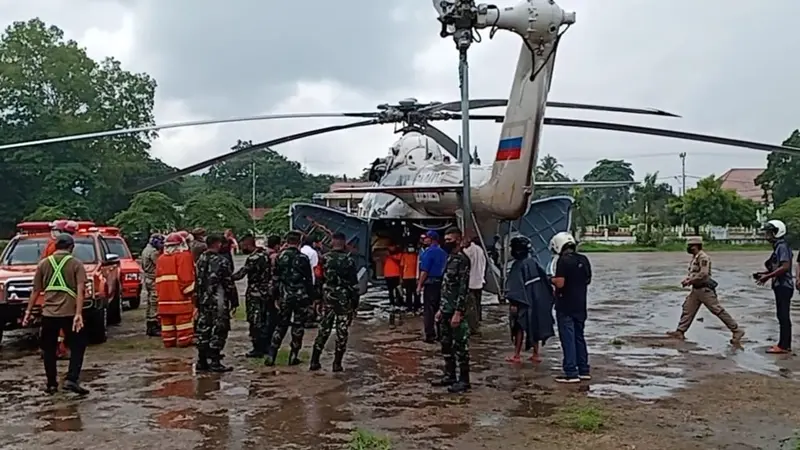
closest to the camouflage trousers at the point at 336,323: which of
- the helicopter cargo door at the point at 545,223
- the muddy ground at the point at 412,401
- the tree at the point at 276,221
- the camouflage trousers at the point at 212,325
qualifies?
the muddy ground at the point at 412,401

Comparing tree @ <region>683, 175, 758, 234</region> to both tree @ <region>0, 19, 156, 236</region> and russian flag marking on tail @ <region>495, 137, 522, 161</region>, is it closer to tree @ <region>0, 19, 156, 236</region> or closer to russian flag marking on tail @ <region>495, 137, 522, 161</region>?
tree @ <region>0, 19, 156, 236</region>

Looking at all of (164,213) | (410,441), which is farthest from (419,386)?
(164,213)

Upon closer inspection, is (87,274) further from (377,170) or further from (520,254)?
(377,170)

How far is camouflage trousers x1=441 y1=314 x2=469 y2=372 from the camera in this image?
8.56m

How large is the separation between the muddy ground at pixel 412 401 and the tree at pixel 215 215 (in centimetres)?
2905

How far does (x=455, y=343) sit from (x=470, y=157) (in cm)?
324

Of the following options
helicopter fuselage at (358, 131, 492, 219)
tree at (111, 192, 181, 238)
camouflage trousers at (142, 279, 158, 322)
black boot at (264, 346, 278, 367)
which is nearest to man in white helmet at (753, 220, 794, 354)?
helicopter fuselage at (358, 131, 492, 219)

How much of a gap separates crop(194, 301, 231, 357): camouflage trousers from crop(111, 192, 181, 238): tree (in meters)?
→ 28.7

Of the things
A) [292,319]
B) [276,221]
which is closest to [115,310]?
[292,319]

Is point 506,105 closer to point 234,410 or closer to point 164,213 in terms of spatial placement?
point 234,410

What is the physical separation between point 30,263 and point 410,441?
8.39 metres

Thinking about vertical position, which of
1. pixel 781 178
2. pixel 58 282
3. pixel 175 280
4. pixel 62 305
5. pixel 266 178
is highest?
pixel 266 178

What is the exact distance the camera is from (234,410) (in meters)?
7.90

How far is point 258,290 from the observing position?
35.2 feet
